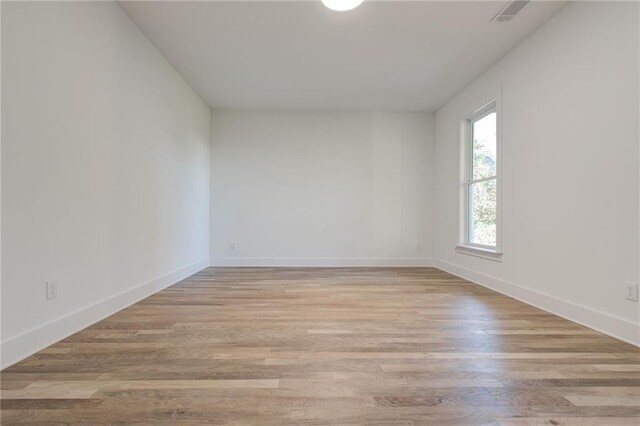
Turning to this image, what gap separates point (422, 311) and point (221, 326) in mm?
1656

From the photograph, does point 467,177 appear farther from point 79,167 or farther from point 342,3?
point 79,167

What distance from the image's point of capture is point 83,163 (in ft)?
7.64

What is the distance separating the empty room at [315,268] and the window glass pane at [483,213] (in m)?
0.04

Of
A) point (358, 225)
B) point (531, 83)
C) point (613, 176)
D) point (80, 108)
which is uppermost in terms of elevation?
point (531, 83)

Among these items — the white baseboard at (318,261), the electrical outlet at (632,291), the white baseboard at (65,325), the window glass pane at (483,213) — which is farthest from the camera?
the white baseboard at (318,261)

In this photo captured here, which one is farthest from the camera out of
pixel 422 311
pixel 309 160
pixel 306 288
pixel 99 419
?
pixel 309 160

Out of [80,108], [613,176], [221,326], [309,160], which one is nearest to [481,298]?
[613,176]

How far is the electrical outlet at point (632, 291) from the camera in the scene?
83.7 inches

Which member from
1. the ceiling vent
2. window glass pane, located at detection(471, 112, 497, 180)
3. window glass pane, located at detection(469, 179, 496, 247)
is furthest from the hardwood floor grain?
the ceiling vent

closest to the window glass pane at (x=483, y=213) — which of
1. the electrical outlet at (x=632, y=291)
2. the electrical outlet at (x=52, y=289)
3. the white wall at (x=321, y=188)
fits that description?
the white wall at (x=321, y=188)

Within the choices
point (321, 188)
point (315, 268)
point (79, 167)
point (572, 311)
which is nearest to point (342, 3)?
point (79, 167)

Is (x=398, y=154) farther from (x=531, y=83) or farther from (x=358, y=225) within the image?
(x=531, y=83)

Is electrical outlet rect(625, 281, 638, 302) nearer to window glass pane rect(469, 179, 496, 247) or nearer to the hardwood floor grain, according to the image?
the hardwood floor grain

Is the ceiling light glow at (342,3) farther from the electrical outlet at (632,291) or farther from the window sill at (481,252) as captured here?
the window sill at (481,252)
